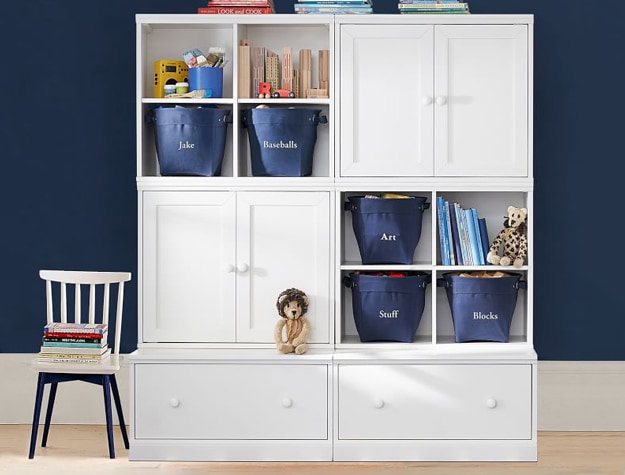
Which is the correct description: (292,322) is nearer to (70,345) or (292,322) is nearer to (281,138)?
(281,138)

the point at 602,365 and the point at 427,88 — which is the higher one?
the point at 427,88

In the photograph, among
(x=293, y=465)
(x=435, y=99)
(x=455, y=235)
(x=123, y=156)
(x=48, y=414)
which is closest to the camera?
(x=293, y=465)

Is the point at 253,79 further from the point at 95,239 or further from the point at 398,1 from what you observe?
the point at 95,239

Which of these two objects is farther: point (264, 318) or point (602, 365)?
point (602, 365)

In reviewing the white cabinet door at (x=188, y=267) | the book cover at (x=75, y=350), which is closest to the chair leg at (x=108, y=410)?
the book cover at (x=75, y=350)

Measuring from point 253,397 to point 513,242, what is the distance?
123 centimetres

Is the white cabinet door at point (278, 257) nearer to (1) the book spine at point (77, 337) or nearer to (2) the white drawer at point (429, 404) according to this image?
(2) the white drawer at point (429, 404)

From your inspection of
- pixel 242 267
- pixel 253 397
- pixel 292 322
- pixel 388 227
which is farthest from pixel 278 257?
pixel 253 397

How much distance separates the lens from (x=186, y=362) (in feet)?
12.1

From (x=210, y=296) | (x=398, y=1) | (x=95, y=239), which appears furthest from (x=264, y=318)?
(x=398, y=1)

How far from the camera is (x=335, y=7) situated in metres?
3.78

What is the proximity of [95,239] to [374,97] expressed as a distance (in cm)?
148

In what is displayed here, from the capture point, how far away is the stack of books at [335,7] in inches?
149

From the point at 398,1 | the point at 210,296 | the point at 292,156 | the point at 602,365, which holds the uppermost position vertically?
the point at 398,1
